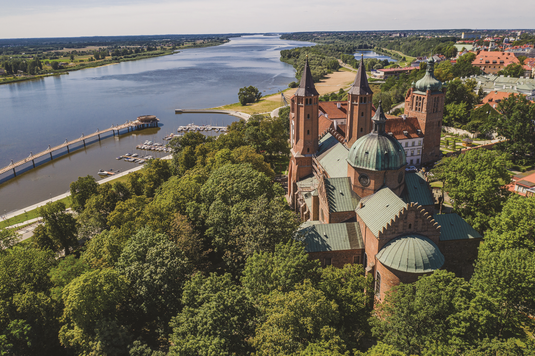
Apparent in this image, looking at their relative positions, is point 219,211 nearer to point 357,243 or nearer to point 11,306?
point 357,243

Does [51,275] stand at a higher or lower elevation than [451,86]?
lower

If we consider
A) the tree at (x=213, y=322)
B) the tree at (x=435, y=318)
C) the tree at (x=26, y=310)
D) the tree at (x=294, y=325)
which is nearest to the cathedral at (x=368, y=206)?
the tree at (x=435, y=318)

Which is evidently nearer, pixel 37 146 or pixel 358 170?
pixel 358 170

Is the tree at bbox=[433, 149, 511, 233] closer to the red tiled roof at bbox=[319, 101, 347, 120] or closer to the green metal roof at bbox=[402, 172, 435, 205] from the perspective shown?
the green metal roof at bbox=[402, 172, 435, 205]

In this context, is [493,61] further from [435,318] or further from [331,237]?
[435,318]

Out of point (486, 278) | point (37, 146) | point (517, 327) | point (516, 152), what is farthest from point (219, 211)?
point (37, 146)

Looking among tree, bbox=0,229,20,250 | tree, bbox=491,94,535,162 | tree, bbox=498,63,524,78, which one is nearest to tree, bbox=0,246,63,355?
tree, bbox=0,229,20,250

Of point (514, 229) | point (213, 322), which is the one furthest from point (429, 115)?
point (213, 322)
